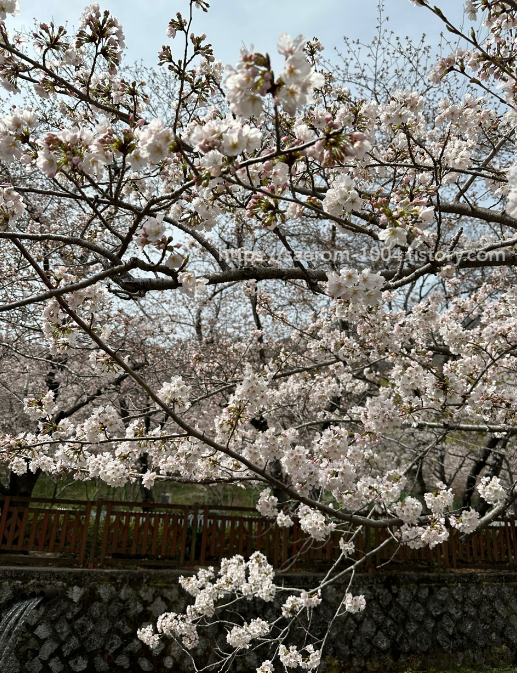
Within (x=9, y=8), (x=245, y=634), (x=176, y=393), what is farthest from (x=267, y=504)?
(x=9, y=8)

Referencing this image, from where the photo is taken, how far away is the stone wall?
5758mm

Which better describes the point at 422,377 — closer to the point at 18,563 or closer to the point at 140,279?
the point at 140,279

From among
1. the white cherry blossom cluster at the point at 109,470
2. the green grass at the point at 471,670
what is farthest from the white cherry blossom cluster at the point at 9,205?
the green grass at the point at 471,670

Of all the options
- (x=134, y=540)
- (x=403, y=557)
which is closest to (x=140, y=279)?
(x=134, y=540)

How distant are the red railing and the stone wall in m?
0.36

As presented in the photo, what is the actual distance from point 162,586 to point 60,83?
5.93 m

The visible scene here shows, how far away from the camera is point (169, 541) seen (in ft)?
22.3

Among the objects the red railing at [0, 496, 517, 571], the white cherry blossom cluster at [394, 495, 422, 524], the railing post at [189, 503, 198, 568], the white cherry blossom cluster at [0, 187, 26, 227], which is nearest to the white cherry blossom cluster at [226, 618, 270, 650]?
the white cherry blossom cluster at [394, 495, 422, 524]

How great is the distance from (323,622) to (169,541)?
2443mm

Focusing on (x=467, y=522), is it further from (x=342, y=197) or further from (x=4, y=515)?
(x=4, y=515)

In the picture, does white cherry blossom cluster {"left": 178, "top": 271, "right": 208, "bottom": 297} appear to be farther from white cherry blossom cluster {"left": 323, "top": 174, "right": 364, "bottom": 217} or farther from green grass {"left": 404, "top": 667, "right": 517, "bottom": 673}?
green grass {"left": 404, "top": 667, "right": 517, "bottom": 673}

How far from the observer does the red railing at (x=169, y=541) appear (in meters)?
6.35

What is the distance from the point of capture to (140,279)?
8.73 ft

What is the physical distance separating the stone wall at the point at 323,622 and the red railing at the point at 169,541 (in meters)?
0.36
